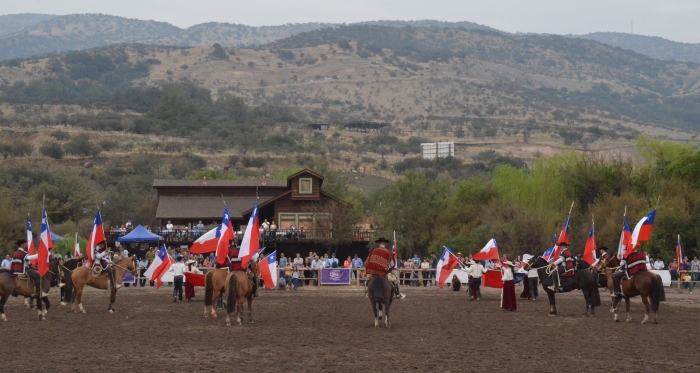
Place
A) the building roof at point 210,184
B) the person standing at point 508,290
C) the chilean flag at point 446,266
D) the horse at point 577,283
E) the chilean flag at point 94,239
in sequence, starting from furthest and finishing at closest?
the building roof at point 210,184, the chilean flag at point 446,266, the person standing at point 508,290, the chilean flag at point 94,239, the horse at point 577,283

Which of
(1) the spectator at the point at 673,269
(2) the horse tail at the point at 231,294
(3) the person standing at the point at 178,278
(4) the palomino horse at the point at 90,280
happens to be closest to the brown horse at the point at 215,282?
(2) the horse tail at the point at 231,294

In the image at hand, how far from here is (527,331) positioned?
21.9 metres

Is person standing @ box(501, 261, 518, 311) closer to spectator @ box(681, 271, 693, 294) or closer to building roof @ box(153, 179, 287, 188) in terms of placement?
spectator @ box(681, 271, 693, 294)

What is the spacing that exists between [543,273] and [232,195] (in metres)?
39.4

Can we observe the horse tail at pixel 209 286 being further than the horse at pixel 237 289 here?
Yes

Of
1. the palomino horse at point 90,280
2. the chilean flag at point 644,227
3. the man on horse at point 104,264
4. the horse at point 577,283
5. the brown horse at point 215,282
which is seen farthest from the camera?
the man on horse at point 104,264

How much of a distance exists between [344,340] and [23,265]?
30.4 ft

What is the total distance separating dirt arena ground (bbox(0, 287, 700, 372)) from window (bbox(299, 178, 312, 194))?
2816 cm

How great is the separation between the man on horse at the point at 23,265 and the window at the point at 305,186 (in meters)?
33.3

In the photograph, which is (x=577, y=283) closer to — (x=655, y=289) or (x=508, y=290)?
(x=508, y=290)

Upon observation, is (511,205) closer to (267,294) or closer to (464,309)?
→ (267,294)

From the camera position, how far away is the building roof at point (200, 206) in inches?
2323

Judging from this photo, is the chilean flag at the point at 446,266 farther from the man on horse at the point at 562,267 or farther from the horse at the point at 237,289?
the horse at the point at 237,289

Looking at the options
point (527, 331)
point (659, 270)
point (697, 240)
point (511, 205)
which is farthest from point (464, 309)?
point (511, 205)
